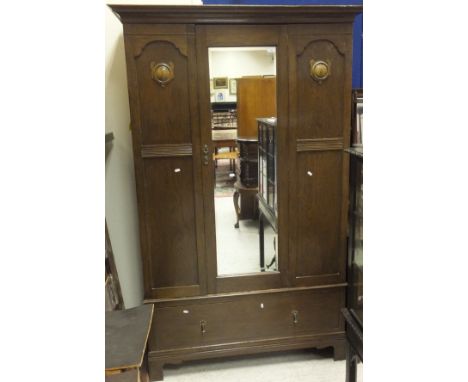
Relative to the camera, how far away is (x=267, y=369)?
2.20 m

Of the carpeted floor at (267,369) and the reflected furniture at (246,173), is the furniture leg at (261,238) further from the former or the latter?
the carpeted floor at (267,369)

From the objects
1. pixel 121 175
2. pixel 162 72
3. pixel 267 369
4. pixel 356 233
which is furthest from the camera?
pixel 121 175

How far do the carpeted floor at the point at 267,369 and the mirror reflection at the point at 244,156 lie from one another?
0.57m

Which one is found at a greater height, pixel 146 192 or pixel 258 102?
pixel 258 102

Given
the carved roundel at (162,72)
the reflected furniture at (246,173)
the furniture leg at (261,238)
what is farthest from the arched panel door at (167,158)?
the furniture leg at (261,238)

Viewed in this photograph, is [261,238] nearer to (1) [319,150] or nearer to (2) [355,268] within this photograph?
(1) [319,150]

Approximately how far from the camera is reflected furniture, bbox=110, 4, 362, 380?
6.04 ft

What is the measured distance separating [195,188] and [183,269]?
0.43 metres

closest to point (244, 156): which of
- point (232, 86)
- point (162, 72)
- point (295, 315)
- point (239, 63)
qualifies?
point (232, 86)

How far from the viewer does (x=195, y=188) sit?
198cm

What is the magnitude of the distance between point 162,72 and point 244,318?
1330 mm
